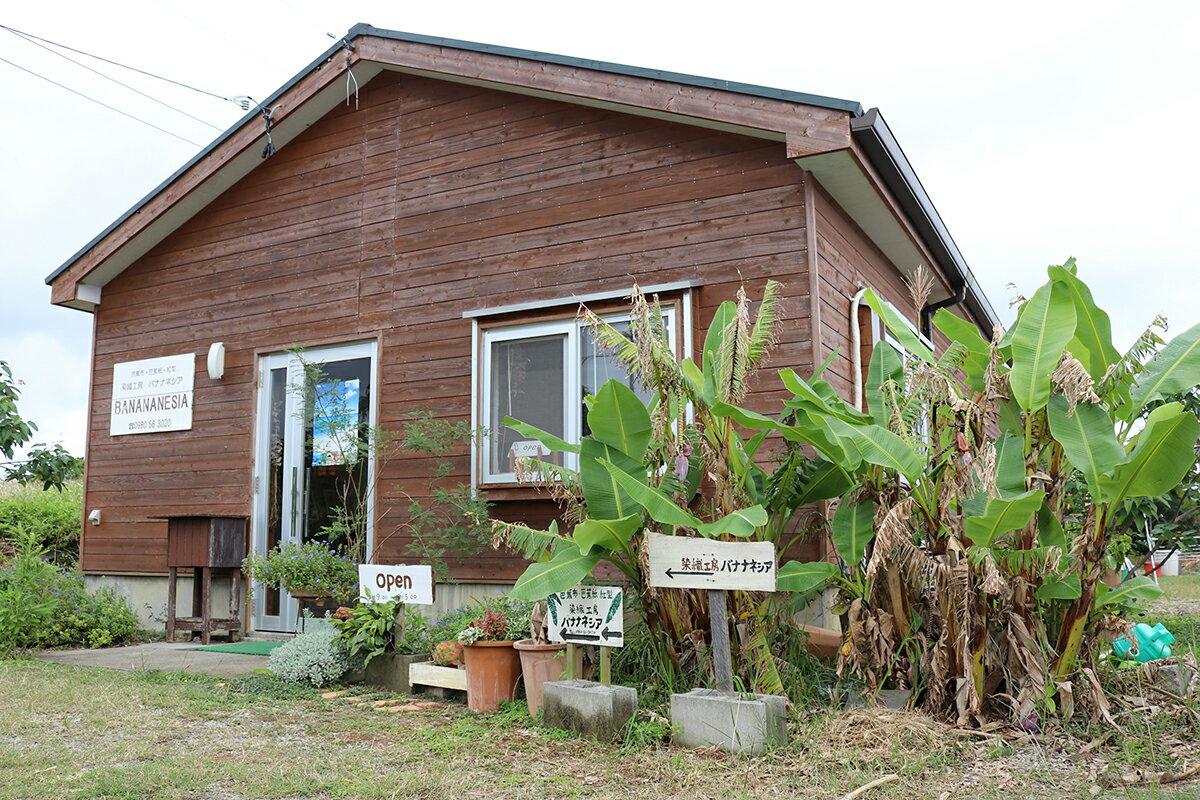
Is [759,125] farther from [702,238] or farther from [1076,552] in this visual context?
[1076,552]

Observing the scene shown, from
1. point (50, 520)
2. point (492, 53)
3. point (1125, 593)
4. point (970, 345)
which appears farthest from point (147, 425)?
point (1125, 593)

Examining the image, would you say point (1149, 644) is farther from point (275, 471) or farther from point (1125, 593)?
point (275, 471)

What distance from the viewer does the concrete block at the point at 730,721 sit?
15.1 ft

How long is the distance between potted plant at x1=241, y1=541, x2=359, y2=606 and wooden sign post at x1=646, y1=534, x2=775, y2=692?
130 inches

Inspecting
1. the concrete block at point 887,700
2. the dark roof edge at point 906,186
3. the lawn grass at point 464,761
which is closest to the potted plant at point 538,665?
the lawn grass at point 464,761

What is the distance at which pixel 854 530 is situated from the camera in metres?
5.33

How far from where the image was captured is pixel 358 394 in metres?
8.85

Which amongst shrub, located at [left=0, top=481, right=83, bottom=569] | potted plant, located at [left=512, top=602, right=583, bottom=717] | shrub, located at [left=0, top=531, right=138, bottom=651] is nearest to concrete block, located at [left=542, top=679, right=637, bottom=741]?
potted plant, located at [left=512, top=602, right=583, bottom=717]

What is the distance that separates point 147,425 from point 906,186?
7520 millimetres

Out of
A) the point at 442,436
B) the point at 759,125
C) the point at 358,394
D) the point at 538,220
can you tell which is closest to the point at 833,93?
the point at 759,125

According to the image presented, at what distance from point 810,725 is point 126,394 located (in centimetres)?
813

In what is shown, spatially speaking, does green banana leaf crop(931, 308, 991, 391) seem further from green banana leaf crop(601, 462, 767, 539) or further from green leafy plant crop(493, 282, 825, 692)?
green banana leaf crop(601, 462, 767, 539)

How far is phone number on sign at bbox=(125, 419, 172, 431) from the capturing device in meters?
9.93

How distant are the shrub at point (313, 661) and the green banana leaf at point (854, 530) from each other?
3.36 metres
